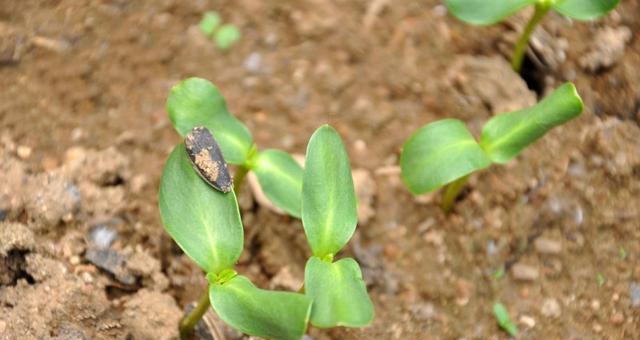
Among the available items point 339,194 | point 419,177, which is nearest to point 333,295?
point 339,194

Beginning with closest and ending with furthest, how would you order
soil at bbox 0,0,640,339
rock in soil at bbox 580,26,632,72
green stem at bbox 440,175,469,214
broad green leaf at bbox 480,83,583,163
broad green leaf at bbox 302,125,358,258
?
broad green leaf at bbox 302,125,358,258, broad green leaf at bbox 480,83,583,163, soil at bbox 0,0,640,339, green stem at bbox 440,175,469,214, rock in soil at bbox 580,26,632,72

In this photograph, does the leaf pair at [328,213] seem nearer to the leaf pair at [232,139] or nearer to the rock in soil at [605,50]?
the leaf pair at [232,139]

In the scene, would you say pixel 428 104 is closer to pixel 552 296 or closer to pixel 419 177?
pixel 419 177

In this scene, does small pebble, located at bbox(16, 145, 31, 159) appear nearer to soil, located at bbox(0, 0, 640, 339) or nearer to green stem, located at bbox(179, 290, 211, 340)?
soil, located at bbox(0, 0, 640, 339)

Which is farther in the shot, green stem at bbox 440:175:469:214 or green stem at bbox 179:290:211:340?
green stem at bbox 440:175:469:214

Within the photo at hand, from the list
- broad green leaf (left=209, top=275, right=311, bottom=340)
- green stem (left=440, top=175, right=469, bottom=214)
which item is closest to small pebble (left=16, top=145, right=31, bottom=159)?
broad green leaf (left=209, top=275, right=311, bottom=340)

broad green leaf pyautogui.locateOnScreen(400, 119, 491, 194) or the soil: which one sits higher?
broad green leaf pyautogui.locateOnScreen(400, 119, 491, 194)

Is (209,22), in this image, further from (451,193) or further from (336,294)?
(336,294)
